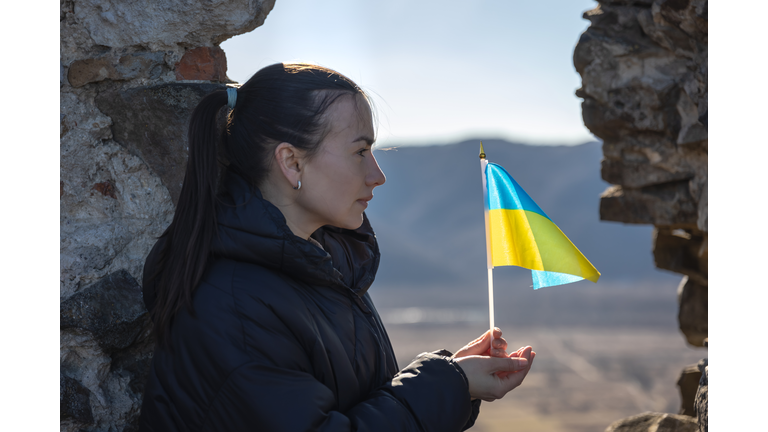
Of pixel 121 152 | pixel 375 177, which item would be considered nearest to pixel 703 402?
pixel 375 177

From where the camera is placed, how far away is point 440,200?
28469 mm

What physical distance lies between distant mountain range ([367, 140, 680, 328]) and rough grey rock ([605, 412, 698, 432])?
18807mm

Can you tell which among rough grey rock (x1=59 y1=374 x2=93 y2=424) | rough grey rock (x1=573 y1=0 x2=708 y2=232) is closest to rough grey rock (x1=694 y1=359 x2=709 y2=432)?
rough grey rock (x1=59 y1=374 x2=93 y2=424)

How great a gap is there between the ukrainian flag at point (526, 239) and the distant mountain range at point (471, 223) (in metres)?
19.6

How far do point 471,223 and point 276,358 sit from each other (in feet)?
87.0

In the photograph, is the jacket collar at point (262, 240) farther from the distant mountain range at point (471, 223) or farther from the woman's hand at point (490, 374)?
the distant mountain range at point (471, 223)

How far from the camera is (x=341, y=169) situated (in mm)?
1329

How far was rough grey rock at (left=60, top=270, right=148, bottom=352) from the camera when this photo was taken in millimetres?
1604

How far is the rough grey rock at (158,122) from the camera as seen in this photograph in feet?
5.61

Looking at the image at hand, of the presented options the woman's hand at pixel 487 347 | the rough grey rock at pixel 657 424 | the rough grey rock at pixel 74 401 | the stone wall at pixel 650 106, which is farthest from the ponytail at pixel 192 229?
the stone wall at pixel 650 106

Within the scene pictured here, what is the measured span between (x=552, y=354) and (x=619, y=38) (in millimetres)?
12956

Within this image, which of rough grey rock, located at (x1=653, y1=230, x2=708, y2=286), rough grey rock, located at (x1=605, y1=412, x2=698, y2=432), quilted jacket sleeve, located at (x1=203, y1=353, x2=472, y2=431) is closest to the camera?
quilted jacket sleeve, located at (x1=203, y1=353, x2=472, y2=431)

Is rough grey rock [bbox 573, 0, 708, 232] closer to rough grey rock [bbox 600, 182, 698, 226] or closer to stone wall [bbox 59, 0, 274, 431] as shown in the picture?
rough grey rock [bbox 600, 182, 698, 226]

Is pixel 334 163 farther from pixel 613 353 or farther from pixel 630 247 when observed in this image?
pixel 630 247
